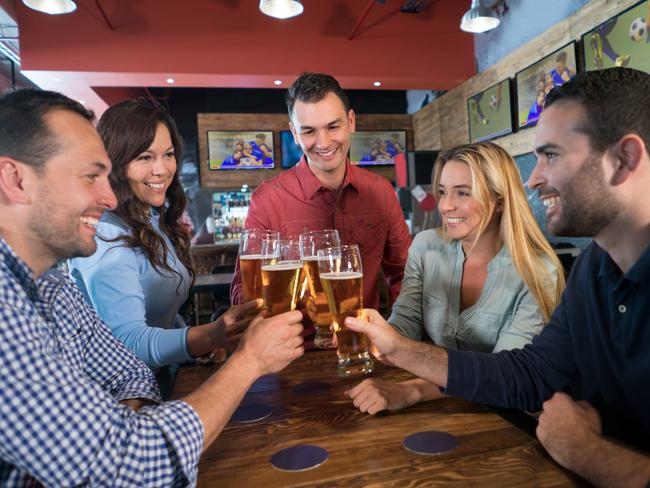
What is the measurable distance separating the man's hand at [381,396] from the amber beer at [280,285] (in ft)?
0.90

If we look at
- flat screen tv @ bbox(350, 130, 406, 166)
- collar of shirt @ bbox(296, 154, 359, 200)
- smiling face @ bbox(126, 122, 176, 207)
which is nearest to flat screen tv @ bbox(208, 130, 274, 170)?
flat screen tv @ bbox(350, 130, 406, 166)

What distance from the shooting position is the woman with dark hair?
4.97 feet

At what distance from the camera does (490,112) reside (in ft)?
18.8

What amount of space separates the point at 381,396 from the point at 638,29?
3772 mm

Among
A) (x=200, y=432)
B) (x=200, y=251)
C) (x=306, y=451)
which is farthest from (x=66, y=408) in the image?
(x=200, y=251)

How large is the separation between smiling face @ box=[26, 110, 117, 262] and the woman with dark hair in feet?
1.71

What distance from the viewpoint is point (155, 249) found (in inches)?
68.3

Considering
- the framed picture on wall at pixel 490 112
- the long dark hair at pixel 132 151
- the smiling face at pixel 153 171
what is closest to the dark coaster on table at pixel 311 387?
the long dark hair at pixel 132 151

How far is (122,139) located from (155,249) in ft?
1.42

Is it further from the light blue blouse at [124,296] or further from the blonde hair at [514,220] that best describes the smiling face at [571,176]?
the light blue blouse at [124,296]

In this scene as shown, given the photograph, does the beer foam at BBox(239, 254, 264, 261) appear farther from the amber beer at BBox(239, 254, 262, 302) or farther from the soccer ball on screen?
the soccer ball on screen

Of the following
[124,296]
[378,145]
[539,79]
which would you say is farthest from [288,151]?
[124,296]

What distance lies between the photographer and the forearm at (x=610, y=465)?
2.66ft

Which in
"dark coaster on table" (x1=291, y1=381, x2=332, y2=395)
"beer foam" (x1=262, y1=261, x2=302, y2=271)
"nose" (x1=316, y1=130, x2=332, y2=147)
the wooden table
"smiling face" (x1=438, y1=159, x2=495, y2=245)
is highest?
"nose" (x1=316, y1=130, x2=332, y2=147)
